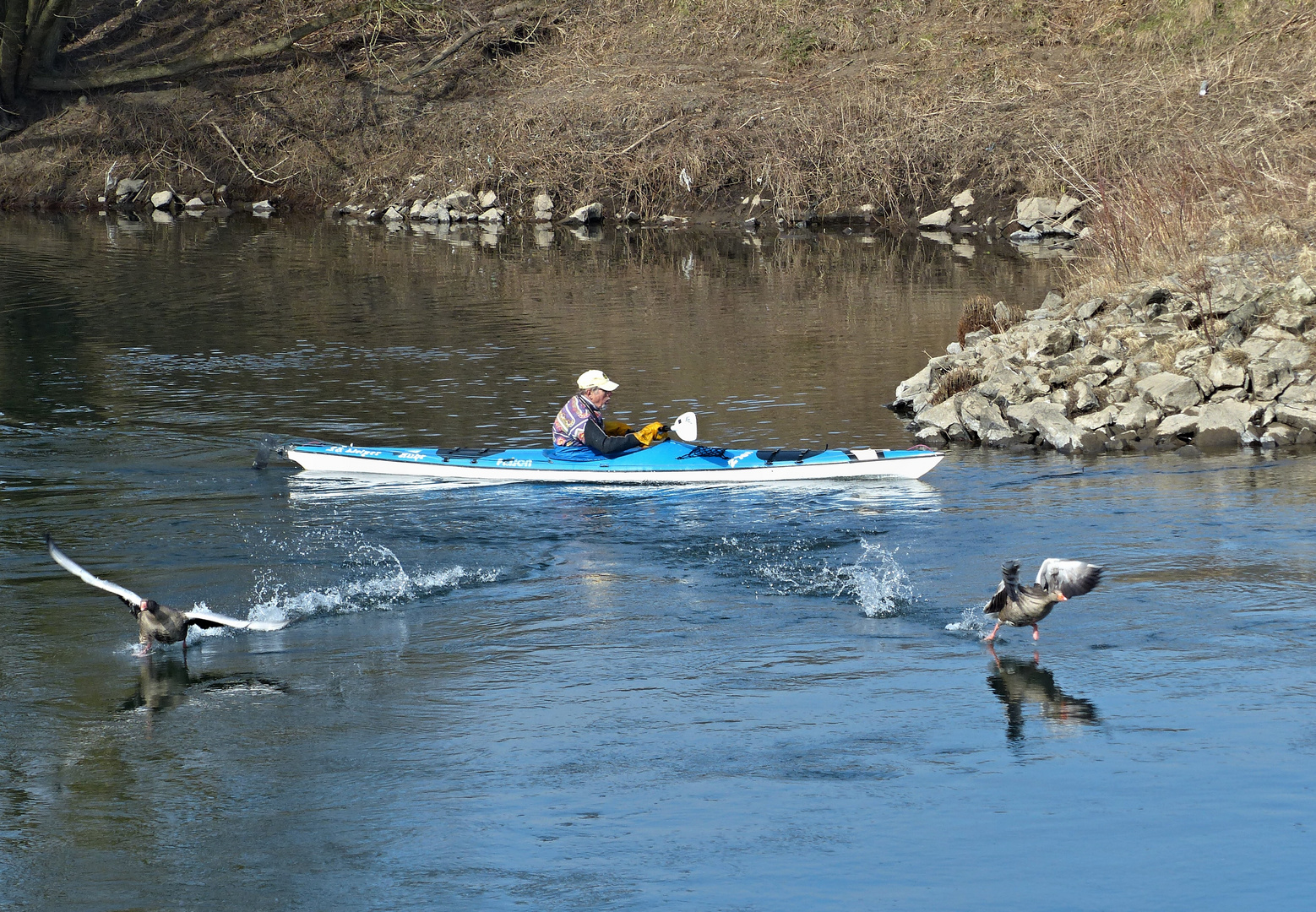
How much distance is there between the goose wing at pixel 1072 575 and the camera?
26.7 ft

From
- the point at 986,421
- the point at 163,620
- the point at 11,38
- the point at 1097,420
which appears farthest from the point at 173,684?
the point at 11,38

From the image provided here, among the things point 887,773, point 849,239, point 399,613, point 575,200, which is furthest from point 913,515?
point 575,200

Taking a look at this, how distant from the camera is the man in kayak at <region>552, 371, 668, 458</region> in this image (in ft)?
44.6

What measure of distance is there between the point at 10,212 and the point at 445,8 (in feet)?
39.3

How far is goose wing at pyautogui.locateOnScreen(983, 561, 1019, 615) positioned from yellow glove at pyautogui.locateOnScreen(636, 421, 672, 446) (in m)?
5.10

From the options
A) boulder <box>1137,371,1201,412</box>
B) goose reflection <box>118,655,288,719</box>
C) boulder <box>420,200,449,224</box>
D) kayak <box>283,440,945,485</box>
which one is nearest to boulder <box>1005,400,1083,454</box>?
boulder <box>1137,371,1201,412</box>

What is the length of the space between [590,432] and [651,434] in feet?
1.74

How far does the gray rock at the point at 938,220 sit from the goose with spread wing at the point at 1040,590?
24.4 m

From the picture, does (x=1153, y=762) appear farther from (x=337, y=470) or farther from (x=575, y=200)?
(x=575, y=200)

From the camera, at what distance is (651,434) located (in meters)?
13.7

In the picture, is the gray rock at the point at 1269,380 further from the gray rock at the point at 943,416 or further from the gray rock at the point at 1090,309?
the gray rock at the point at 943,416

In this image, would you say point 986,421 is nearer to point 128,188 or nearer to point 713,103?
point 713,103

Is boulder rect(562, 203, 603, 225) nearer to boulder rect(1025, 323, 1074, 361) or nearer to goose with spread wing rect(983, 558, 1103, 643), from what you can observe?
boulder rect(1025, 323, 1074, 361)

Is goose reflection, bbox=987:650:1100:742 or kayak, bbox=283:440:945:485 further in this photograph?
kayak, bbox=283:440:945:485
